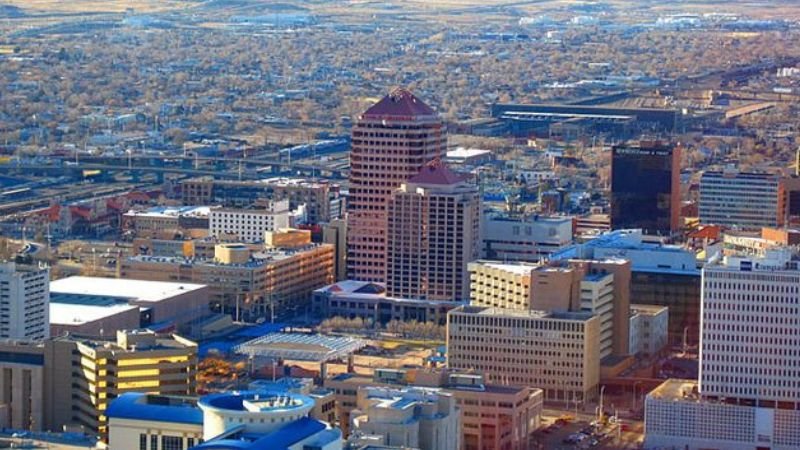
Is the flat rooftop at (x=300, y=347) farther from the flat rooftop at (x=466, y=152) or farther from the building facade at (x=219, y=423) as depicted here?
the flat rooftop at (x=466, y=152)

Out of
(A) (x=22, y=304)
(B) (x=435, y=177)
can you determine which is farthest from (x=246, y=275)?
(A) (x=22, y=304)

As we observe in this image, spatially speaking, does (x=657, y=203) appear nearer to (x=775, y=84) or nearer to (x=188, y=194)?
(x=188, y=194)

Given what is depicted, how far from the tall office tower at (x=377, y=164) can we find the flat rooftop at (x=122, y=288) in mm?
3674

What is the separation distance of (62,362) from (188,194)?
69.2ft

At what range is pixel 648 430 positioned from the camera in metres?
29.1

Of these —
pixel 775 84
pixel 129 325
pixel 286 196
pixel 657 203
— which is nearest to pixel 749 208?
pixel 657 203

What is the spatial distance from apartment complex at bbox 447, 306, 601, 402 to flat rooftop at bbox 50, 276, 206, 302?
622cm

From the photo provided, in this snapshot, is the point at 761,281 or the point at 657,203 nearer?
the point at 761,281

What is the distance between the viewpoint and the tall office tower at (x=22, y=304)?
32.3 m

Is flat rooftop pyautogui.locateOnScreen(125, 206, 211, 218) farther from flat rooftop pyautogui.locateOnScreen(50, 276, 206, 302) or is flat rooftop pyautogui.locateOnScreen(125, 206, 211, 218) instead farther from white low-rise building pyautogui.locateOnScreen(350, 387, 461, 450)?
white low-rise building pyautogui.locateOnScreen(350, 387, 461, 450)

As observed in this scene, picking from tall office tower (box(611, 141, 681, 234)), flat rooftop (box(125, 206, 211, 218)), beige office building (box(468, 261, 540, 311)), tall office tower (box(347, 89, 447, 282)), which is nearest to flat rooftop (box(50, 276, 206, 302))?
tall office tower (box(347, 89, 447, 282))

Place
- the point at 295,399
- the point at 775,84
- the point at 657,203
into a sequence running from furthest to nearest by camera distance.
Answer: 1. the point at 775,84
2. the point at 657,203
3. the point at 295,399

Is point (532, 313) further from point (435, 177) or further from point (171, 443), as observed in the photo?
point (171, 443)

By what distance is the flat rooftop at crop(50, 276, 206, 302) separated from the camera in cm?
3666
